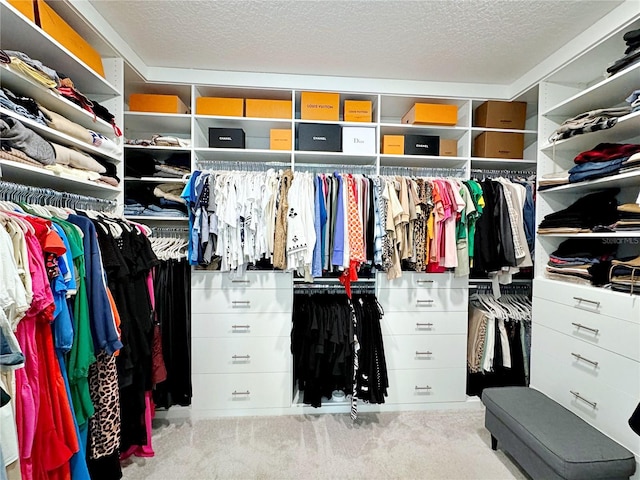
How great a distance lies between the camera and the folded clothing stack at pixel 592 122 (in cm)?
154

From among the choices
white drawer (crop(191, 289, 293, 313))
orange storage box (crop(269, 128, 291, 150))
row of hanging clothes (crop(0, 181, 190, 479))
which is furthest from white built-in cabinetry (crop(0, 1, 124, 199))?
orange storage box (crop(269, 128, 291, 150))

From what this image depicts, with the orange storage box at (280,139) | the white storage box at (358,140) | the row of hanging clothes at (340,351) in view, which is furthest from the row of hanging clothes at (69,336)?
the white storage box at (358,140)

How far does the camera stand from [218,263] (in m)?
2.06

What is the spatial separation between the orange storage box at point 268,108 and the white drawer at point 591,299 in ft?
7.05

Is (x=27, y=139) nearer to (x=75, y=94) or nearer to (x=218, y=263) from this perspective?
(x=75, y=94)

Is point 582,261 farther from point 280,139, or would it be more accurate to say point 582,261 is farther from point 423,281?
point 280,139

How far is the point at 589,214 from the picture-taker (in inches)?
68.4

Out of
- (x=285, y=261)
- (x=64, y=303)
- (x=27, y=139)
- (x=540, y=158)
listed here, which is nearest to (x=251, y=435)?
(x=285, y=261)

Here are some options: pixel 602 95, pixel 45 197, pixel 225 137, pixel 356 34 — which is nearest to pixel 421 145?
pixel 356 34

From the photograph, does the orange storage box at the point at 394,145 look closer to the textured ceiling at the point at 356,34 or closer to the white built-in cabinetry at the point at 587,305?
the textured ceiling at the point at 356,34

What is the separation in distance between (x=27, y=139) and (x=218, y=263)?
1152mm

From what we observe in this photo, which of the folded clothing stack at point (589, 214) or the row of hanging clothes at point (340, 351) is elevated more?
the folded clothing stack at point (589, 214)

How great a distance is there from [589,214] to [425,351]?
1366 millimetres

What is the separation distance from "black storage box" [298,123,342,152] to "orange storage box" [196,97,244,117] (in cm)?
48
